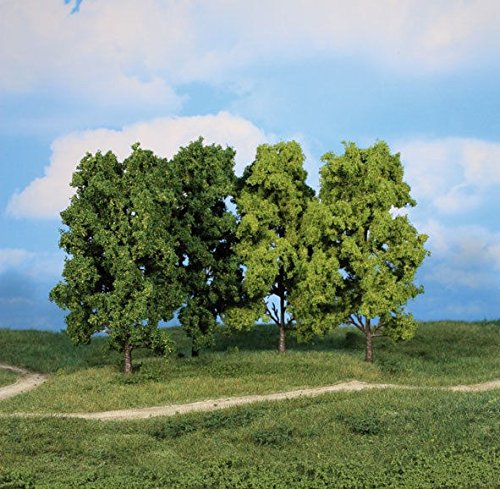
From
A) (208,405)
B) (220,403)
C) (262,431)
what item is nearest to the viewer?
(262,431)

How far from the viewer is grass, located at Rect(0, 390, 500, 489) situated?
64.7ft

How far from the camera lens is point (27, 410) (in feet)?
114

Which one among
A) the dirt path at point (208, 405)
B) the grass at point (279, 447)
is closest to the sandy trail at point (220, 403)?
the dirt path at point (208, 405)

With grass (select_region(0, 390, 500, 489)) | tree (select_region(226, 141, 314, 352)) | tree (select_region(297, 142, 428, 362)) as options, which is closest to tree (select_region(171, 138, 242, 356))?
tree (select_region(226, 141, 314, 352))

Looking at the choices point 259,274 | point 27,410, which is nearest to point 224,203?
point 259,274

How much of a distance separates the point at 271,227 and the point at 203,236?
460 cm

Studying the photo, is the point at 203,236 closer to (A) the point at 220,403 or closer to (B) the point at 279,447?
(A) the point at 220,403

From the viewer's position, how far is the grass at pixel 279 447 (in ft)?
64.7

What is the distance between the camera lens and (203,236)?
1797 inches

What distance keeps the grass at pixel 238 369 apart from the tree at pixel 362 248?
3.00 meters

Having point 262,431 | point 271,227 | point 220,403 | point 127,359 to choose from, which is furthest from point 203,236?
point 262,431

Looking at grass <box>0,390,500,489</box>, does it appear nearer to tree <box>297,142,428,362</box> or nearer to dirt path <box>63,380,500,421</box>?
dirt path <box>63,380,500,421</box>

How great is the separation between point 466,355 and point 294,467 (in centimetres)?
3279

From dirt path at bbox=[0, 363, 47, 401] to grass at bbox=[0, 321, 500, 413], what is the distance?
1076 mm
